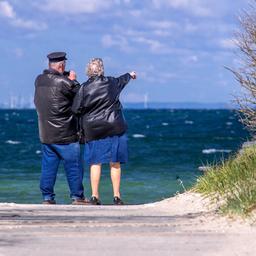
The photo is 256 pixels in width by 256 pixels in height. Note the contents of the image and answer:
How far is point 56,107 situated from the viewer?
967cm

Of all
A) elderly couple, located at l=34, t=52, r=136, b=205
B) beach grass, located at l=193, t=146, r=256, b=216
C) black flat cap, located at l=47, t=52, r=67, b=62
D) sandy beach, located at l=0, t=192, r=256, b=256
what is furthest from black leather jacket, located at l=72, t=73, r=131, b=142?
sandy beach, located at l=0, t=192, r=256, b=256

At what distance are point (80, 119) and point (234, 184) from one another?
2.16 metres

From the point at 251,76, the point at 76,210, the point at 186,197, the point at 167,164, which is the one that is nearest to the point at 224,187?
the point at 186,197

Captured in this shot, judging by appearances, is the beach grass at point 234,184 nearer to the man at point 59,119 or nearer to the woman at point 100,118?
the woman at point 100,118

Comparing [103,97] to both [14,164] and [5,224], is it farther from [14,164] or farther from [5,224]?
[14,164]

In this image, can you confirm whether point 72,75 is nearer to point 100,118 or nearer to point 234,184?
point 100,118

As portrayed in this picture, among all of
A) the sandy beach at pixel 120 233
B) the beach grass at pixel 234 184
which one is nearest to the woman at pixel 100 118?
the beach grass at pixel 234 184

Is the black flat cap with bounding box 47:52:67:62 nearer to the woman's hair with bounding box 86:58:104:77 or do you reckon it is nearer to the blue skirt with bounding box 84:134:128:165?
the woman's hair with bounding box 86:58:104:77

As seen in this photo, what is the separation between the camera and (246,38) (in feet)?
34.0

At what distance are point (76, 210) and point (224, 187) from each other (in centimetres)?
160

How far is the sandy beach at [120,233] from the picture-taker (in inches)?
235

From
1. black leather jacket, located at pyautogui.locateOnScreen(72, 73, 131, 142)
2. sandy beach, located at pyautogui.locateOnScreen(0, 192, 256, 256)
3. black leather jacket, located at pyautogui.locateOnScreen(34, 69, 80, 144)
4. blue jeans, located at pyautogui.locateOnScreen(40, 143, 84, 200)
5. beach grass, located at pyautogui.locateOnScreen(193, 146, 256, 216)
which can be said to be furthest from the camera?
blue jeans, located at pyautogui.locateOnScreen(40, 143, 84, 200)

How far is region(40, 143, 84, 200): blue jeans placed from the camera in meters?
9.77

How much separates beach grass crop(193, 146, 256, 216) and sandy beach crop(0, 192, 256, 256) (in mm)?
170
